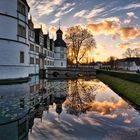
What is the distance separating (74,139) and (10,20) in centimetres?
2714

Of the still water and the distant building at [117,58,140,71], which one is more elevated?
the distant building at [117,58,140,71]

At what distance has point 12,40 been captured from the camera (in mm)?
32375

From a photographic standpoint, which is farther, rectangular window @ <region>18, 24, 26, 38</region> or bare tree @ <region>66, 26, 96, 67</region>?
bare tree @ <region>66, 26, 96, 67</region>

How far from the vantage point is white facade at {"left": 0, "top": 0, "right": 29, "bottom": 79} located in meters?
31.3

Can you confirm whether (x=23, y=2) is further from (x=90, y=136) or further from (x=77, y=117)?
(x=90, y=136)

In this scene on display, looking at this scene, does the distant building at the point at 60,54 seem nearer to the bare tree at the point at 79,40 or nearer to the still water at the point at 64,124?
the bare tree at the point at 79,40

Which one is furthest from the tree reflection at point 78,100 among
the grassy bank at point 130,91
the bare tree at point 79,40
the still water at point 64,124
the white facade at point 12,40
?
the bare tree at point 79,40

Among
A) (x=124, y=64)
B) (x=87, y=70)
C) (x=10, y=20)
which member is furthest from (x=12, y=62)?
(x=124, y=64)

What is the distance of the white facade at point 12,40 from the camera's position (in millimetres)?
31344

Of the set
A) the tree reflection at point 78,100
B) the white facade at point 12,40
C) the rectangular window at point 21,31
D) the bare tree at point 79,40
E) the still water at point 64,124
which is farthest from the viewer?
the bare tree at point 79,40

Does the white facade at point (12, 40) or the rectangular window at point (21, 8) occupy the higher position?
the rectangular window at point (21, 8)

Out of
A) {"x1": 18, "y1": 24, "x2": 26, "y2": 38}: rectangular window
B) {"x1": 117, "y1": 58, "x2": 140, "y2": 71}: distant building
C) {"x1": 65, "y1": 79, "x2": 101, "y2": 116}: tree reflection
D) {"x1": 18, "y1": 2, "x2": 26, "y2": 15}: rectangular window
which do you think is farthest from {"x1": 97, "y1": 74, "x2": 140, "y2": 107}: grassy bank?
{"x1": 117, "y1": 58, "x2": 140, "y2": 71}: distant building

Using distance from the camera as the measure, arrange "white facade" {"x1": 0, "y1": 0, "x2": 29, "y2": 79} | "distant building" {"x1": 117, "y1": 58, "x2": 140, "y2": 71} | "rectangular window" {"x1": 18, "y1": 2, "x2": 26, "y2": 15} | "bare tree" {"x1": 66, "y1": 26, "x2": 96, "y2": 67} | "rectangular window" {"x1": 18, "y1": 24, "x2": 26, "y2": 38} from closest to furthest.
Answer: "white facade" {"x1": 0, "y1": 0, "x2": 29, "y2": 79}, "rectangular window" {"x1": 18, "y1": 24, "x2": 26, "y2": 38}, "rectangular window" {"x1": 18, "y1": 2, "x2": 26, "y2": 15}, "bare tree" {"x1": 66, "y1": 26, "x2": 96, "y2": 67}, "distant building" {"x1": 117, "y1": 58, "x2": 140, "y2": 71}

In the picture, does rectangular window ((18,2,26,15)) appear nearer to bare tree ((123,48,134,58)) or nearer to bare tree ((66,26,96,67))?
bare tree ((66,26,96,67))
